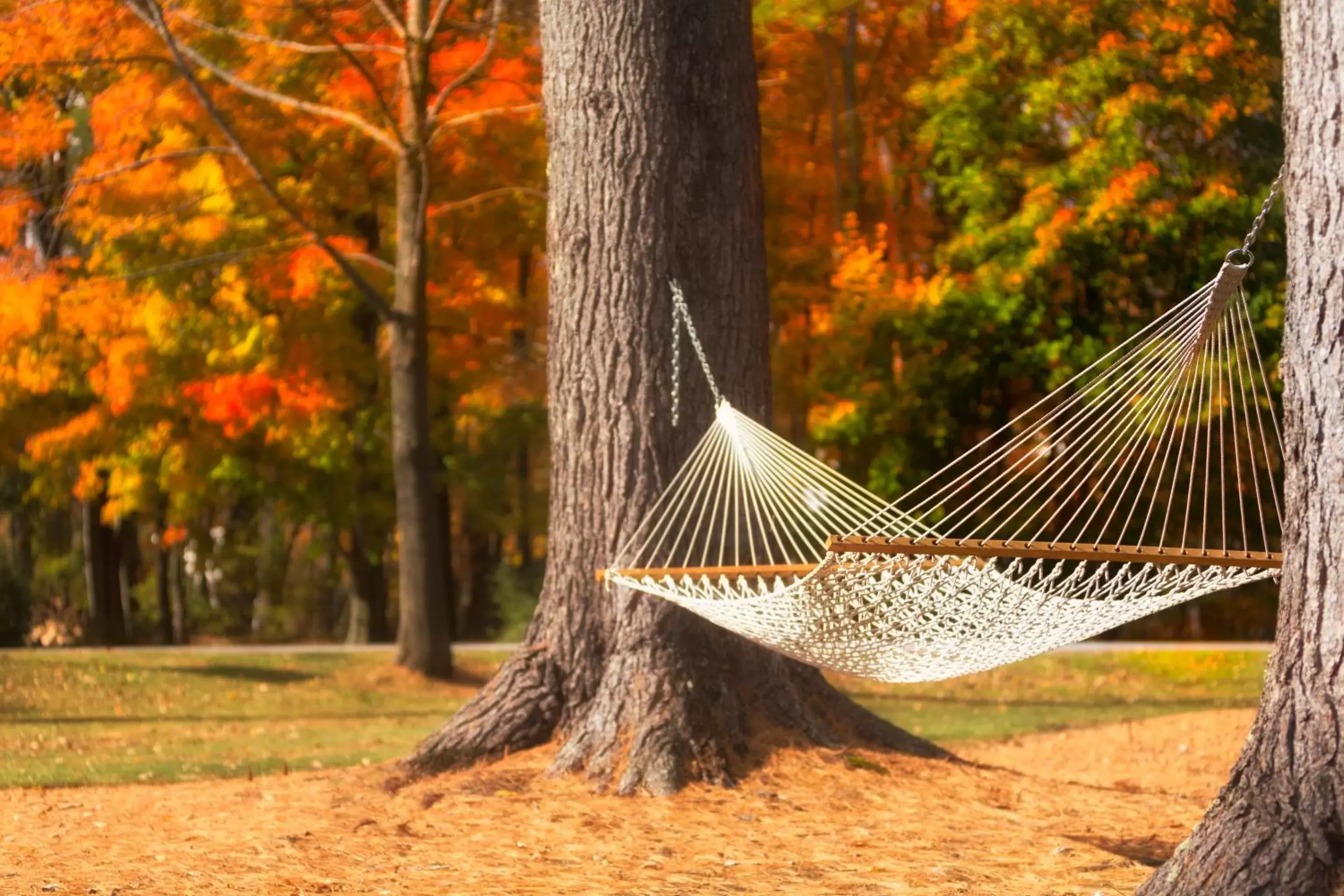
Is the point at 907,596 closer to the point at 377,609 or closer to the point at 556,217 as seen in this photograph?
the point at 556,217

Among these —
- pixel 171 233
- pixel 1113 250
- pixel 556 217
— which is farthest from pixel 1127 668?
pixel 171 233

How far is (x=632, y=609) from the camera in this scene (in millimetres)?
5324

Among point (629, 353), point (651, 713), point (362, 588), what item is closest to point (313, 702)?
point (651, 713)

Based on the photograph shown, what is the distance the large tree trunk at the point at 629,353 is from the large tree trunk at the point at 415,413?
19.1 ft

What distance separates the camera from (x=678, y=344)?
5.34 metres

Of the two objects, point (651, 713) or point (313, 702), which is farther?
point (313, 702)

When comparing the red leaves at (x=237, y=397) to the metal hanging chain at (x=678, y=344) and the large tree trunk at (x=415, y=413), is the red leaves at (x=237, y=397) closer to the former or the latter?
the large tree trunk at (x=415, y=413)

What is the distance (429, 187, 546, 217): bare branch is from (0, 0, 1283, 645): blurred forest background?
92mm

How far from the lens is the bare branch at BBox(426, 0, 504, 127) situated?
10.9 meters

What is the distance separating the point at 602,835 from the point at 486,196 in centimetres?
812

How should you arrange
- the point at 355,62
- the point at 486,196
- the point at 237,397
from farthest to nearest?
the point at 237,397 < the point at 486,196 < the point at 355,62

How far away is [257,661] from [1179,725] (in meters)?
6.81

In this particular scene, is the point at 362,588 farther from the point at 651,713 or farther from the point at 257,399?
the point at 651,713

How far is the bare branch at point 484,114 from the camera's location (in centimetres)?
1106
